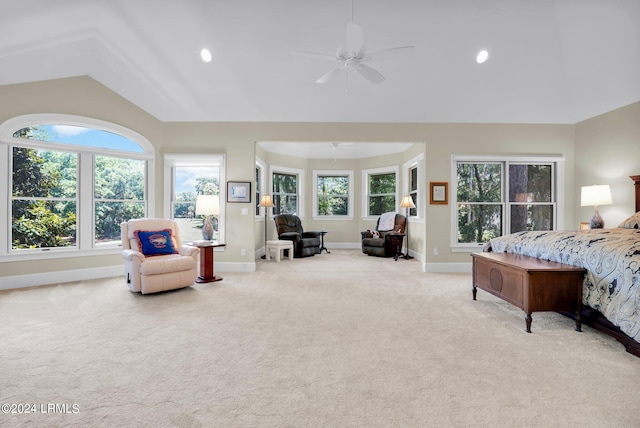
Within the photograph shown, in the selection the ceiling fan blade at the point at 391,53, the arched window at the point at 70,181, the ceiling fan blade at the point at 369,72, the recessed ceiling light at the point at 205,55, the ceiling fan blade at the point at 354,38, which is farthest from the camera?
the arched window at the point at 70,181

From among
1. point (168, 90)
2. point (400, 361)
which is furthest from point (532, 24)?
point (168, 90)

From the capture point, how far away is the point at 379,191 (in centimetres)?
880

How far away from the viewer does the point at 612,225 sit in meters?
4.90

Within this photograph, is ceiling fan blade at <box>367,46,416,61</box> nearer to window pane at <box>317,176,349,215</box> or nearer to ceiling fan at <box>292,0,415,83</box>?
ceiling fan at <box>292,0,415,83</box>

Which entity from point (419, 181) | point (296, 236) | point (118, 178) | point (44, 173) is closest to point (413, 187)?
point (419, 181)

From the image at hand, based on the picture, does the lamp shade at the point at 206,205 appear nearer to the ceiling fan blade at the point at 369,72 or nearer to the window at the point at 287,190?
the ceiling fan blade at the point at 369,72

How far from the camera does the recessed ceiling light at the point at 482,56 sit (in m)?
4.38

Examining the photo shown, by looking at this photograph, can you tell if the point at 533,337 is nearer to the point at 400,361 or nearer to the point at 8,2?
the point at 400,361

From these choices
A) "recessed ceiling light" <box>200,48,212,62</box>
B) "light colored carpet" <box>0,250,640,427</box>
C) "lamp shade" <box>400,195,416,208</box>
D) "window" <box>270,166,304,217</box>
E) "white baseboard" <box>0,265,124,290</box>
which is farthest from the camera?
"window" <box>270,166,304,217</box>

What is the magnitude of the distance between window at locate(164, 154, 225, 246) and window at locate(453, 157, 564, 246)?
14.3 feet

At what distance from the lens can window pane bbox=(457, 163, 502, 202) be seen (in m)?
5.89

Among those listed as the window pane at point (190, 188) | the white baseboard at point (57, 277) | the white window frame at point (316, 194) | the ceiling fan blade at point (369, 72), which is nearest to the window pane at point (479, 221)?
the ceiling fan blade at point (369, 72)

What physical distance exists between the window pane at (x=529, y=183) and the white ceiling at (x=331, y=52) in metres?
0.85

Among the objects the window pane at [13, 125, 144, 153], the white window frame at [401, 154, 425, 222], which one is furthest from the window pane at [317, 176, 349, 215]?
the window pane at [13, 125, 144, 153]
